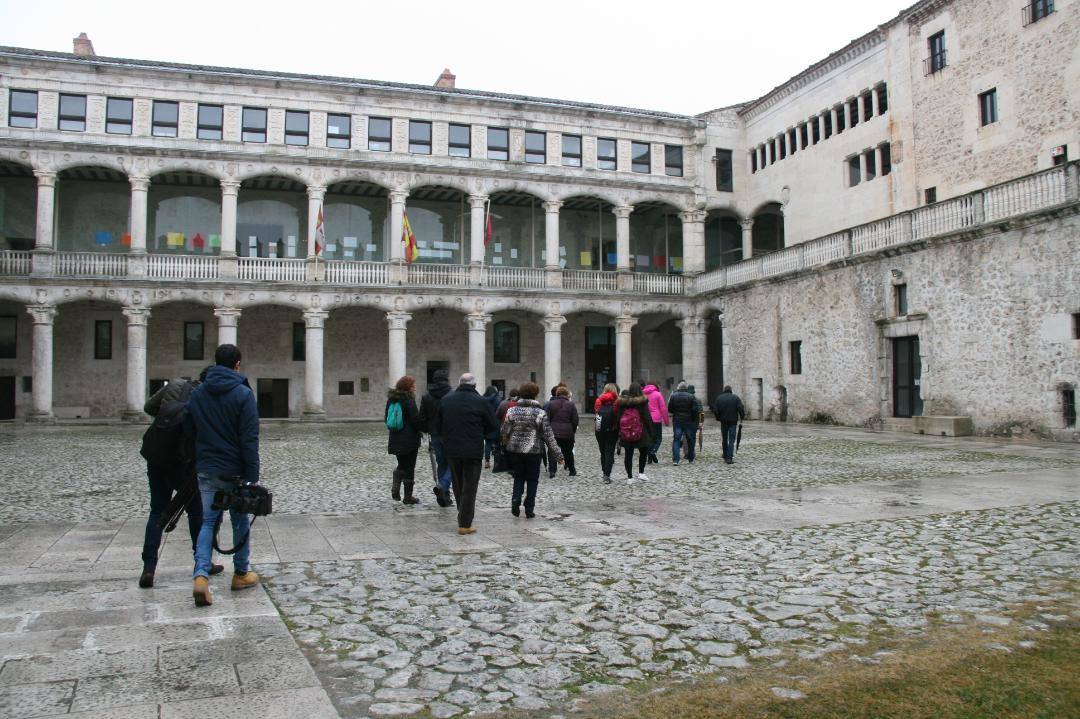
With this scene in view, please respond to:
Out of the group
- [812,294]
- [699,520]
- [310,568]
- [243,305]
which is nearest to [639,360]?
[812,294]

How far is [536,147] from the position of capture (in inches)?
1396

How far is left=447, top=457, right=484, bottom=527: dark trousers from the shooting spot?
28.0ft

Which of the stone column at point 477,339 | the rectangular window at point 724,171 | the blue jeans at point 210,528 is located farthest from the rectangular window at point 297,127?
the blue jeans at point 210,528

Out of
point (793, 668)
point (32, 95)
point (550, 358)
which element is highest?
point (32, 95)

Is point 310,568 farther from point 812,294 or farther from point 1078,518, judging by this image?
point 812,294

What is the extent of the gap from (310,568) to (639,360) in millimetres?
34602

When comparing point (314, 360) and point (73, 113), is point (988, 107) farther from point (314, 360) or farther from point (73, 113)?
point (73, 113)

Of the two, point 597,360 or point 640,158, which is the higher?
point 640,158

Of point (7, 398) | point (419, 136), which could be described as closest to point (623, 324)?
point (419, 136)

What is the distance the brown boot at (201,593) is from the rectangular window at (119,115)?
30437 millimetres

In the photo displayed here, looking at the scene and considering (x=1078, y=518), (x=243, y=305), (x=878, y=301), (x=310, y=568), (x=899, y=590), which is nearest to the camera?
(x=899, y=590)

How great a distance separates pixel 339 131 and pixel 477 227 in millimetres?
6955

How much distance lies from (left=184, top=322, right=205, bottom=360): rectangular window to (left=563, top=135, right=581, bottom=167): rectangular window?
1787 cm

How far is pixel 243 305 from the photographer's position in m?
31.6
